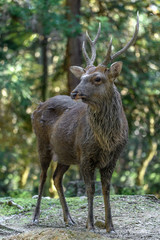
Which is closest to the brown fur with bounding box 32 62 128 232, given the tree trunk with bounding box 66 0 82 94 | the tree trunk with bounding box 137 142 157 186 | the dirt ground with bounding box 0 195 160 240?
the dirt ground with bounding box 0 195 160 240

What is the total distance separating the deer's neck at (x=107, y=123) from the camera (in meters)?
6.43

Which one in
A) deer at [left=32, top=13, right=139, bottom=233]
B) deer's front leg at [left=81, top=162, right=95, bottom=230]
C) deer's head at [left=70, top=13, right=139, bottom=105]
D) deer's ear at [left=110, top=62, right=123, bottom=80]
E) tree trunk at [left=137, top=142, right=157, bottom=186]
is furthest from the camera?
tree trunk at [left=137, top=142, right=157, bottom=186]

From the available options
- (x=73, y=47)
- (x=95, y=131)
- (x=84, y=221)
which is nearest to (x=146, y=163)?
(x=73, y=47)

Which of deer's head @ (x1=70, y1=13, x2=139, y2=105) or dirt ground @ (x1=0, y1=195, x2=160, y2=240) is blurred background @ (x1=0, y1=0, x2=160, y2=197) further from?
deer's head @ (x1=70, y1=13, x2=139, y2=105)

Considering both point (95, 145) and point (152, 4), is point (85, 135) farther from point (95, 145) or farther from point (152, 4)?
point (152, 4)

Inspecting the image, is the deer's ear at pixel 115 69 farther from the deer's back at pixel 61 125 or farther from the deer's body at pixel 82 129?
the deer's back at pixel 61 125

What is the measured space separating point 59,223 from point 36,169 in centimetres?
1511

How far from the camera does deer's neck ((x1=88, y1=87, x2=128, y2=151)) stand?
6434 millimetres

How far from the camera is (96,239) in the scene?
5.27 meters

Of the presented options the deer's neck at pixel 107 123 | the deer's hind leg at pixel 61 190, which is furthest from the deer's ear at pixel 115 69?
the deer's hind leg at pixel 61 190

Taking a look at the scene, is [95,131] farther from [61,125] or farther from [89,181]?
[61,125]

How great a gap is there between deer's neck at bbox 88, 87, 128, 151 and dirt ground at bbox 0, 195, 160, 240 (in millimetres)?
1386

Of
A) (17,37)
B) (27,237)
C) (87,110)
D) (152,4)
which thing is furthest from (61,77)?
(27,237)

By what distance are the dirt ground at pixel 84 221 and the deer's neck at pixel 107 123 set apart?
1386mm
